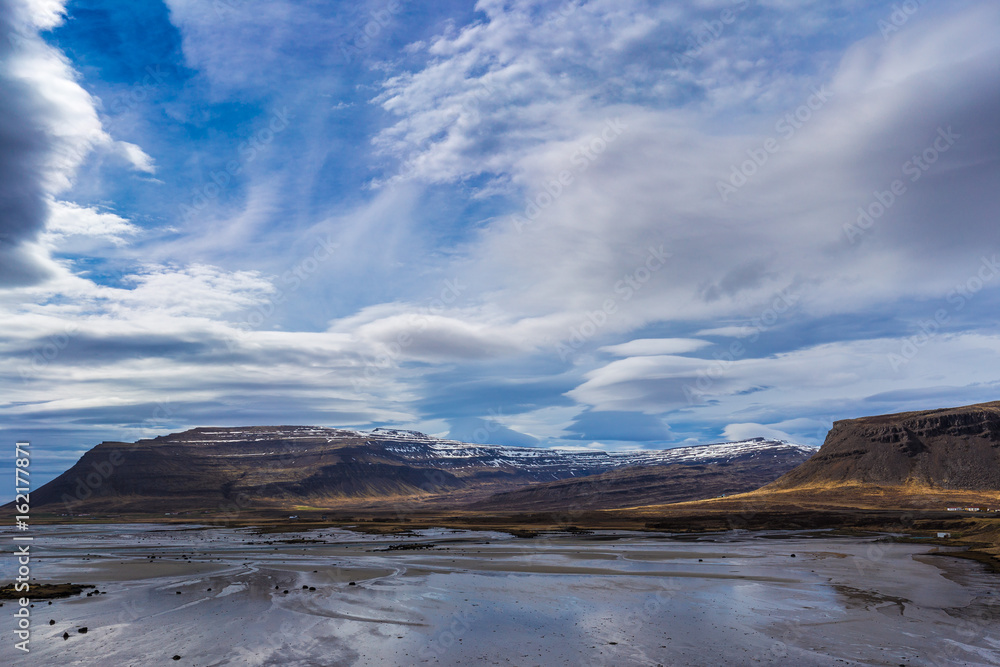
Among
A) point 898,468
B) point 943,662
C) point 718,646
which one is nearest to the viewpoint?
point 943,662

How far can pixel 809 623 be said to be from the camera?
2786 cm

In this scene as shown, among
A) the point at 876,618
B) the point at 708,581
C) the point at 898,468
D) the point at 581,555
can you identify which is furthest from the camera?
the point at 898,468

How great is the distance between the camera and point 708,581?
41688 millimetres

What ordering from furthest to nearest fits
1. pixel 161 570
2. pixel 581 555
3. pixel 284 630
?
pixel 581 555 → pixel 161 570 → pixel 284 630

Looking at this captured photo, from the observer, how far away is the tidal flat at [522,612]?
75.7ft

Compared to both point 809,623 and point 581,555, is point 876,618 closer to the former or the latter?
point 809,623

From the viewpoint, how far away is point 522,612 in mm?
31125

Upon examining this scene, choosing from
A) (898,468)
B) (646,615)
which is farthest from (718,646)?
(898,468)

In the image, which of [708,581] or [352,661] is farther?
[708,581]

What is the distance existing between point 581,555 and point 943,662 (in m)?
41.8

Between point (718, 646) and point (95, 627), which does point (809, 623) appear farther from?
point (95, 627)

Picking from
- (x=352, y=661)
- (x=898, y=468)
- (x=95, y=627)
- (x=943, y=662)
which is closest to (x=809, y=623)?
(x=943, y=662)

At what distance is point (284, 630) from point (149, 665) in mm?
6065

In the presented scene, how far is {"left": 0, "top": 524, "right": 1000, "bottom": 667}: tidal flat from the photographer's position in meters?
23.1
